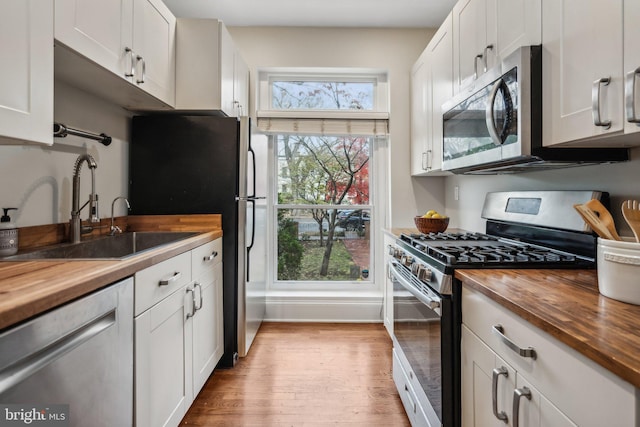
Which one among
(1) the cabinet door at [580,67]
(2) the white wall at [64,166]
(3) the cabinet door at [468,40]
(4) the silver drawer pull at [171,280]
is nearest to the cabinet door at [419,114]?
(3) the cabinet door at [468,40]

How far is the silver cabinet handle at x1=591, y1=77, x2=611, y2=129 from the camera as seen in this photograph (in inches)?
37.6

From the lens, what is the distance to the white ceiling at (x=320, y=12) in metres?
2.59

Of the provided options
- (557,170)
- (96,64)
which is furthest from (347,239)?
(96,64)

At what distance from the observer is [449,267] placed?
48.6 inches

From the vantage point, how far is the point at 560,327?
0.70 meters

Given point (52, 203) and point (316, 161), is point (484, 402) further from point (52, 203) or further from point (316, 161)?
point (316, 161)

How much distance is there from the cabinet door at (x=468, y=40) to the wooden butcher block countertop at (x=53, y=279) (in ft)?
5.71

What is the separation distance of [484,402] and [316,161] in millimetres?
2479

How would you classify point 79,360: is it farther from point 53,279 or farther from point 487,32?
point 487,32

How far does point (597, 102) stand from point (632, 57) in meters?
0.13

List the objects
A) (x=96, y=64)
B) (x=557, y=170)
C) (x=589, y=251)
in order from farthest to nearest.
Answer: (x=557, y=170)
(x=96, y=64)
(x=589, y=251)

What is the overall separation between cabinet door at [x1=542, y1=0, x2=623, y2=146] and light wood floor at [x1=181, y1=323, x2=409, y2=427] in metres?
1.52

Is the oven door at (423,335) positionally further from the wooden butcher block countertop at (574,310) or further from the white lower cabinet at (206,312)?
the white lower cabinet at (206,312)

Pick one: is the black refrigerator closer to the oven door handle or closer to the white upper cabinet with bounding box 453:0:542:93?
the oven door handle
